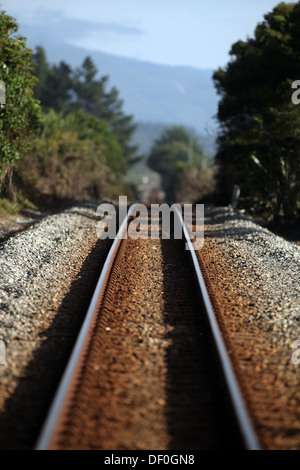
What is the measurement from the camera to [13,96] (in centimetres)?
1273

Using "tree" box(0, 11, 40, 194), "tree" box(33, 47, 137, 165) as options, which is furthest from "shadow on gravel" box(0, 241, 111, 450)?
"tree" box(33, 47, 137, 165)

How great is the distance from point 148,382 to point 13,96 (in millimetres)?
11000

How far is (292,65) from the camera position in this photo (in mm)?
14953

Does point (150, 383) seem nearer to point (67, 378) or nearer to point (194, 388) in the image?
Answer: point (194, 388)

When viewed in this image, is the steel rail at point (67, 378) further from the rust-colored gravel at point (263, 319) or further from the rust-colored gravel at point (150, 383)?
the rust-colored gravel at point (263, 319)

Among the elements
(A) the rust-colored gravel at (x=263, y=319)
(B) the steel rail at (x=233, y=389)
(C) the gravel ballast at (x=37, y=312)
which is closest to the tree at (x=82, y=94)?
(C) the gravel ballast at (x=37, y=312)

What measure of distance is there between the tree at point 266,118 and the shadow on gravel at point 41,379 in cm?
897

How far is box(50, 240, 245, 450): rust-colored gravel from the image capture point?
3.00m

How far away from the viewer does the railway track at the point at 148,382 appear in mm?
2971

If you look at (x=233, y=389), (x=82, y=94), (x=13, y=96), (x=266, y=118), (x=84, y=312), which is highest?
(x=82, y=94)

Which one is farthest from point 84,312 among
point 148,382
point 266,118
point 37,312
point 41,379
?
point 266,118

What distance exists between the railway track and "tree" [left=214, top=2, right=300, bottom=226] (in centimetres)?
846

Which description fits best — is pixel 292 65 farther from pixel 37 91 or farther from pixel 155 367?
Result: pixel 37 91
